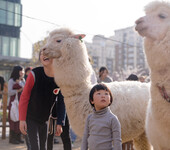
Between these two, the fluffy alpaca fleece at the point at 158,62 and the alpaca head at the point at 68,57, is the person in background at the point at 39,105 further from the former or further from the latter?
the fluffy alpaca fleece at the point at 158,62

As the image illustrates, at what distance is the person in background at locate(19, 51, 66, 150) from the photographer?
3.42 meters

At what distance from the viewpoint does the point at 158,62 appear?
250cm

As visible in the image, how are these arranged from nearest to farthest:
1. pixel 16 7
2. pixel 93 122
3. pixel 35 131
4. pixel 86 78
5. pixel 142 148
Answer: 1. pixel 93 122
2. pixel 35 131
3. pixel 86 78
4. pixel 142 148
5. pixel 16 7

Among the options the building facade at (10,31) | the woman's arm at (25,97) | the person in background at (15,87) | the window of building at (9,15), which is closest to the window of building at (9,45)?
the building facade at (10,31)

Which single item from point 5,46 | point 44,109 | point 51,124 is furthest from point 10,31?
point 44,109

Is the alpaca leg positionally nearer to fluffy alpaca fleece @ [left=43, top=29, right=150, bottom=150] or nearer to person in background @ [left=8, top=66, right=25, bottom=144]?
fluffy alpaca fleece @ [left=43, top=29, right=150, bottom=150]

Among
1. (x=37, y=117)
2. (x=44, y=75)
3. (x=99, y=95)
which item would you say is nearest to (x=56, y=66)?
(x=44, y=75)

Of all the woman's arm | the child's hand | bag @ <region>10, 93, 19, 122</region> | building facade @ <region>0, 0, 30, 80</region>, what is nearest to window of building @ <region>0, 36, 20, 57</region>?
building facade @ <region>0, 0, 30, 80</region>

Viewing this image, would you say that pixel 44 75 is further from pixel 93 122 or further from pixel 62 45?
pixel 93 122

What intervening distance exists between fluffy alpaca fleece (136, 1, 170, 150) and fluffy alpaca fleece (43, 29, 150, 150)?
873 millimetres

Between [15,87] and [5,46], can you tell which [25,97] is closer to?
[15,87]

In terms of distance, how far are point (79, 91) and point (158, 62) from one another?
4.41 ft

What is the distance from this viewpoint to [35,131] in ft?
11.3

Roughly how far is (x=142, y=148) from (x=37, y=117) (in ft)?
5.43
